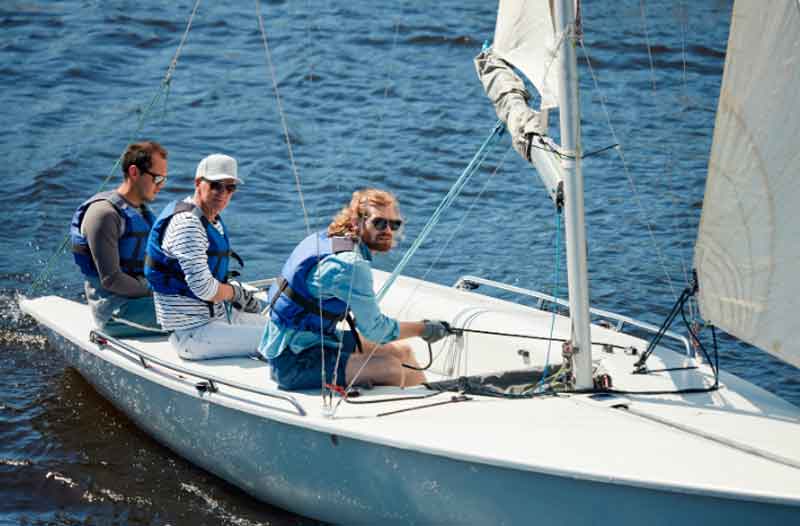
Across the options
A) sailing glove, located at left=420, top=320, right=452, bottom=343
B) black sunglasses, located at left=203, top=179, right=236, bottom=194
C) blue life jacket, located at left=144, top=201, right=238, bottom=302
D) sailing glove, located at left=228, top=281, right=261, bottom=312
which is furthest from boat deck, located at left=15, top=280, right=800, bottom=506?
black sunglasses, located at left=203, top=179, right=236, bottom=194

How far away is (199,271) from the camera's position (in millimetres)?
5215

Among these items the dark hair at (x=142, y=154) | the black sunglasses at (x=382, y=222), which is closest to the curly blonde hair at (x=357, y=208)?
the black sunglasses at (x=382, y=222)

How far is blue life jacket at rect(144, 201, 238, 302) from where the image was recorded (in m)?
5.24

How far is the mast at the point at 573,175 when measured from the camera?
4.54 meters

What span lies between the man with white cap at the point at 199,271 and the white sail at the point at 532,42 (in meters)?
1.34

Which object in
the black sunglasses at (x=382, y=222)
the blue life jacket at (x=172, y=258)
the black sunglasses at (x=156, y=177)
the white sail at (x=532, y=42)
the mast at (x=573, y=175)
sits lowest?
the blue life jacket at (x=172, y=258)

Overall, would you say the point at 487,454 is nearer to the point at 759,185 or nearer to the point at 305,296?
the point at 305,296

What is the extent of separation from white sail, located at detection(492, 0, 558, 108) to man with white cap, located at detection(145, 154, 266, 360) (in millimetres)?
1342

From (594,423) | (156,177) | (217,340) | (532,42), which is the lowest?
(217,340)

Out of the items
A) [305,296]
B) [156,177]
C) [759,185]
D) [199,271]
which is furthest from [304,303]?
[759,185]

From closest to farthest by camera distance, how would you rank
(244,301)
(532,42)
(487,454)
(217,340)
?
(487,454)
(532,42)
(217,340)
(244,301)

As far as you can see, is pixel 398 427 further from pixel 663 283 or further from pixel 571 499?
pixel 663 283

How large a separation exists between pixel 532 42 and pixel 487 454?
1809 mm

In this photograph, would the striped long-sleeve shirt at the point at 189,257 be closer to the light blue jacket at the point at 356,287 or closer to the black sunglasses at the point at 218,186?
the black sunglasses at the point at 218,186
